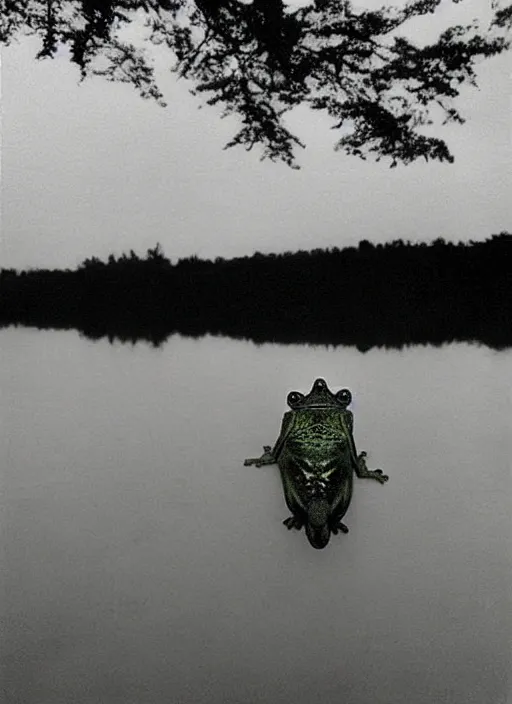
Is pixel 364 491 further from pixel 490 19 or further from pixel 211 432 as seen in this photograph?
pixel 490 19

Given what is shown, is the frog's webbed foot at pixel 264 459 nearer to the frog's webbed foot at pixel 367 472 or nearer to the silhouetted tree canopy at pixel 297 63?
the frog's webbed foot at pixel 367 472

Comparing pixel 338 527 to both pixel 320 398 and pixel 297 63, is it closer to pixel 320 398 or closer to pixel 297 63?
pixel 320 398

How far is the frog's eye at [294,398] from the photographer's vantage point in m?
1.49

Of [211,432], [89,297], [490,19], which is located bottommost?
[211,432]

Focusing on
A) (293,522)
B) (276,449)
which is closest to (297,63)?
(276,449)

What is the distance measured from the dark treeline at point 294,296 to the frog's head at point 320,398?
0.37 feet

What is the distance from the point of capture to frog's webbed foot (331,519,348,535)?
4.82 ft

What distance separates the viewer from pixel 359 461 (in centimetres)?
149

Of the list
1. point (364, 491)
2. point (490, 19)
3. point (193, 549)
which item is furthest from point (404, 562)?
point (490, 19)

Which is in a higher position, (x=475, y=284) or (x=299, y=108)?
(x=299, y=108)

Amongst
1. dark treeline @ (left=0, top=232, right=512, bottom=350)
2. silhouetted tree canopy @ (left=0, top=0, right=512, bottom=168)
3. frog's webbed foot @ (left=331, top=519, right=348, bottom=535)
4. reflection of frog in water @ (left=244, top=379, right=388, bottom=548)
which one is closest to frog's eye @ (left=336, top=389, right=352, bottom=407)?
reflection of frog in water @ (left=244, top=379, right=388, bottom=548)

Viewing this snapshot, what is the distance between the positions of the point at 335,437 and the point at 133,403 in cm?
48

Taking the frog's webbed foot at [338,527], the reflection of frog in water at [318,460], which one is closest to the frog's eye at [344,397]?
the reflection of frog in water at [318,460]

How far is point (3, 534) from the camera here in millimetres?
1544
